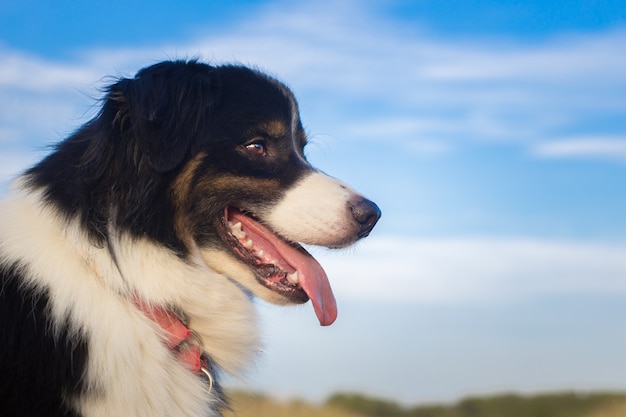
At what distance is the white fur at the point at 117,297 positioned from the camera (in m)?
3.76

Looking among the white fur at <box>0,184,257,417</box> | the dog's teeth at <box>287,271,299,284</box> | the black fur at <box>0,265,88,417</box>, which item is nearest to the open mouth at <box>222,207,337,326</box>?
the dog's teeth at <box>287,271,299,284</box>

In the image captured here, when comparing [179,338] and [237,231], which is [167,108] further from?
[179,338]

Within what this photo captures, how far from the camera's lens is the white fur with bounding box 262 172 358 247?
13.9ft

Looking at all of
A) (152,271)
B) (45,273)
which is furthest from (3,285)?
(152,271)

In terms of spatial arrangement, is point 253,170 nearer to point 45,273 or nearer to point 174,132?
point 174,132

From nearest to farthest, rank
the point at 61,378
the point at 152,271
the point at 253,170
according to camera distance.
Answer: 1. the point at 61,378
2. the point at 152,271
3. the point at 253,170

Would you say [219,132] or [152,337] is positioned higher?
[219,132]

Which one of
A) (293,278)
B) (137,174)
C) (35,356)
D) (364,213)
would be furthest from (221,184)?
(35,356)

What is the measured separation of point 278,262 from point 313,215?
35 centimetres

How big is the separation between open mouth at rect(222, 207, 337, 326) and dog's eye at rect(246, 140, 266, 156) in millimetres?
363

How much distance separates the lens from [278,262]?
168 inches

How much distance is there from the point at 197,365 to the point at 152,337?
0.38 metres

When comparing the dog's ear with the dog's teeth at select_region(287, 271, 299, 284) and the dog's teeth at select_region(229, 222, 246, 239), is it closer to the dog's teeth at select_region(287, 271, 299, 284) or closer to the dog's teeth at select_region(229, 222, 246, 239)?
the dog's teeth at select_region(229, 222, 246, 239)

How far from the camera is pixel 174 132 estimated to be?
414 cm
